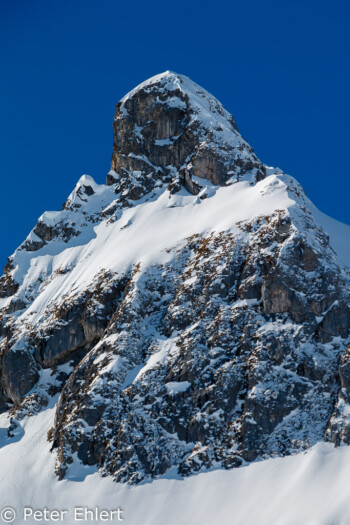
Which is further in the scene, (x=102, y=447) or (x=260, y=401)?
(x=102, y=447)

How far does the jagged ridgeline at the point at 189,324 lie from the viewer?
79.4 metres

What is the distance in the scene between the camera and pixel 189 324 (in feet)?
291

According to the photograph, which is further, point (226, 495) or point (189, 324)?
point (189, 324)

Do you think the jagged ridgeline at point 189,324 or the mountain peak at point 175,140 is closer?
the jagged ridgeline at point 189,324

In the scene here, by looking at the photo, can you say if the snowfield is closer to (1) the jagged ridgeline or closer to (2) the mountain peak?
(1) the jagged ridgeline

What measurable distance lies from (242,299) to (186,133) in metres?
38.4

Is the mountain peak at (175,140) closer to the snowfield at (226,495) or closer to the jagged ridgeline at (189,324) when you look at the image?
the jagged ridgeline at (189,324)

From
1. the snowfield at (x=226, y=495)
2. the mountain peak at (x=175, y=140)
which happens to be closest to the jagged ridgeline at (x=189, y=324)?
the mountain peak at (x=175, y=140)

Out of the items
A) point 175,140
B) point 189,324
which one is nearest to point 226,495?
point 189,324

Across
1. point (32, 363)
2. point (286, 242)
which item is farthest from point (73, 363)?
point (286, 242)

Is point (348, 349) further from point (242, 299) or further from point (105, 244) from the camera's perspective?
point (105, 244)

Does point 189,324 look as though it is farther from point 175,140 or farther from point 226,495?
point 175,140

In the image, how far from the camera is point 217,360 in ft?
275

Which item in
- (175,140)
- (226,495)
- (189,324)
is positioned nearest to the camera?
(226,495)
